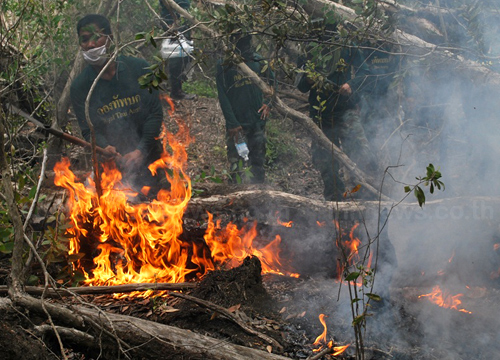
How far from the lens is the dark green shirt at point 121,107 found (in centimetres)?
574

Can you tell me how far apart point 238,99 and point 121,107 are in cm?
185

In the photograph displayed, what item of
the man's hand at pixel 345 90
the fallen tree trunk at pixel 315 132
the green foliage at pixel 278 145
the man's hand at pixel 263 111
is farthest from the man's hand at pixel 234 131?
the green foliage at pixel 278 145

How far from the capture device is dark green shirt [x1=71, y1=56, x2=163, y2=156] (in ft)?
18.8

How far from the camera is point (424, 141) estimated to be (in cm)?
721


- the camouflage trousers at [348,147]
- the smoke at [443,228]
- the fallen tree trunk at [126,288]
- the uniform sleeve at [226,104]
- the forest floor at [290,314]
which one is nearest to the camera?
the forest floor at [290,314]

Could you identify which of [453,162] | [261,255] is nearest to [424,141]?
[453,162]

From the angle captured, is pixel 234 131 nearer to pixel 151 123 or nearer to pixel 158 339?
pixel 151 123

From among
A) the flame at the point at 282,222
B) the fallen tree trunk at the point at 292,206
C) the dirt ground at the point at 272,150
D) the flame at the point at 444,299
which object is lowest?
the flame at the point at 444,299

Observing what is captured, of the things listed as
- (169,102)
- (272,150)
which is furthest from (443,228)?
(272,150)

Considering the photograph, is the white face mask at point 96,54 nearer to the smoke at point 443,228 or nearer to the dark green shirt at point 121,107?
the dark green shirt at point 121,107

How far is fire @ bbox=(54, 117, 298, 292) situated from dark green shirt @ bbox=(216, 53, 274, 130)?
7.86 ft

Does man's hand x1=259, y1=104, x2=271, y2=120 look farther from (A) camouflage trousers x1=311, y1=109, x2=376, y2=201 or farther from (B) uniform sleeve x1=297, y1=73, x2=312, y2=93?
(A) camouflage trousers x1=311, y1=109, x2=376, y2=201

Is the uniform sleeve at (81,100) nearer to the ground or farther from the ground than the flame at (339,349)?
farther from the ground

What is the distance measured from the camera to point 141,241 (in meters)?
4.38
